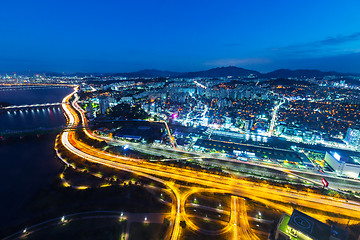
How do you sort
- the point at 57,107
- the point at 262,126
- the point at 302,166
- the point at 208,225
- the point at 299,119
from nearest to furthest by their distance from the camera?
the point at 208,225
the point at 302,166
the point at 262,126
the point at 299,119
the point at 57,107

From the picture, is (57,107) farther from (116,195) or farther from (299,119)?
(299,119)

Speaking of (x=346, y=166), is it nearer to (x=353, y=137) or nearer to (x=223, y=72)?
(x=353, y=137)

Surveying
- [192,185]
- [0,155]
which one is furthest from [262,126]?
[0,155]

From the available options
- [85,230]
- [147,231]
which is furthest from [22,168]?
[147,231]

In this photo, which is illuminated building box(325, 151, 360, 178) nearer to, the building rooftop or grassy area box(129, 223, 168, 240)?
the building rooftop

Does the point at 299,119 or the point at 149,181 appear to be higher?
the point at 299,119

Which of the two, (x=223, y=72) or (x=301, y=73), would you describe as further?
(x=223, y=72)

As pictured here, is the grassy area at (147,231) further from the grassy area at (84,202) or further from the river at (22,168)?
the river at (22,168)
